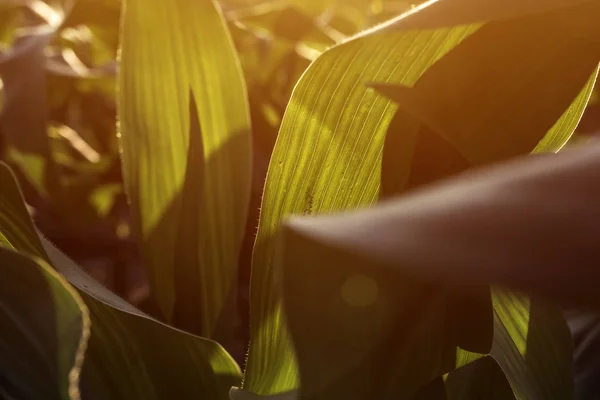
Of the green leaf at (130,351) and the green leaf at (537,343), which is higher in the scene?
the green leaf at (537,343)

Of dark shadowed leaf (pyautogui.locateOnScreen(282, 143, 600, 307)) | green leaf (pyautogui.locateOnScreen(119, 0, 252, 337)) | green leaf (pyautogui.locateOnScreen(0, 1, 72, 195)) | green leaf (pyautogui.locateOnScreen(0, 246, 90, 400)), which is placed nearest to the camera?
dark shadowed leaf (pyautogui.locateOnScreen(282, 143, 600, 307))

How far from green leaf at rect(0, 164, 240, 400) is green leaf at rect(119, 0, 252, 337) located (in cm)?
7

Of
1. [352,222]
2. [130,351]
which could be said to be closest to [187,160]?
[130,351]

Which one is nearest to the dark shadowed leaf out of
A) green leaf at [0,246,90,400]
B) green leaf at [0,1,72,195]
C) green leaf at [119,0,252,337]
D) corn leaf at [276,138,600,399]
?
corn leaf at [276,138,600,399]

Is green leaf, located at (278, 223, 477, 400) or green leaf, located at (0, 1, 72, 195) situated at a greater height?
green leaf, located at (0, 1, 72, 195)

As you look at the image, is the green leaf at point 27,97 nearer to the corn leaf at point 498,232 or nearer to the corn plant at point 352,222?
the corn plant at point 352,222

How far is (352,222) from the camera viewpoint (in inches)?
5.1

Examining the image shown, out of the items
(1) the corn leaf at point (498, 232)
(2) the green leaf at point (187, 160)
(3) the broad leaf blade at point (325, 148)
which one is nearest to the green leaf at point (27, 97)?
(2) the green leaf at point (187, 160)

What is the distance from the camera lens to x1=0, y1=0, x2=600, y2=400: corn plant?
12cm

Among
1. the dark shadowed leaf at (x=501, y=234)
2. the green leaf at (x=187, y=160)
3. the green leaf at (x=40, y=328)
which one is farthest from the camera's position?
the green leaf at (x=187, y=160)

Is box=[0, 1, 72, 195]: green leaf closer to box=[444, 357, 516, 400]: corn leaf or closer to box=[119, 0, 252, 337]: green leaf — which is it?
box=[119, 0, 252, 337]: green leaf

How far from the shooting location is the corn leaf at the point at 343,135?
10.5 inches

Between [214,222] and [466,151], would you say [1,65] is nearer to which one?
[214,222]

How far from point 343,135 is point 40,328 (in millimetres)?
141
